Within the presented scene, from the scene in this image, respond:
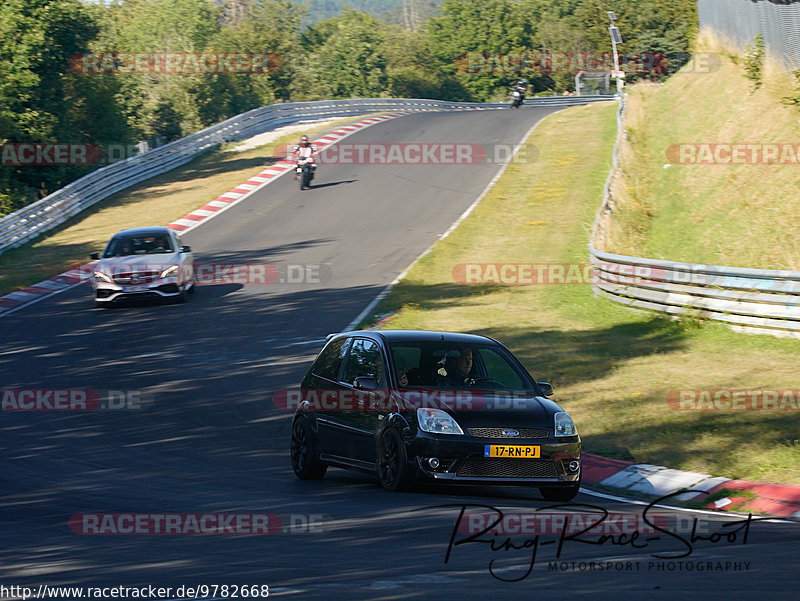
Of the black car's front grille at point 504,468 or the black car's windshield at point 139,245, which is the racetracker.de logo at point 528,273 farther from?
the black car's front grille at point 504,468

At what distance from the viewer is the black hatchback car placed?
8.95 meters

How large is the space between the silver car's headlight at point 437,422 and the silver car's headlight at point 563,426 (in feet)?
2.95

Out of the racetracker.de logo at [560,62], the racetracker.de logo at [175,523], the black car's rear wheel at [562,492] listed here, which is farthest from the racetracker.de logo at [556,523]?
the racetracker.de logo at [560,62]

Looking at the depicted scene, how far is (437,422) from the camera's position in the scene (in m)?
9.06

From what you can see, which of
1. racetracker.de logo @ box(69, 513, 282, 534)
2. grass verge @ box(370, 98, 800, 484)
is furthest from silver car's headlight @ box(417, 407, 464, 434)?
grass verge @ box(370, 98, 800, 484)

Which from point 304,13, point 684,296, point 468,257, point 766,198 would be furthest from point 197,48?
point 684,296

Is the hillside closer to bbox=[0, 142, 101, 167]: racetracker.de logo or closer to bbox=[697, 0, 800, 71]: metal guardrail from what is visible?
bbox=[697, 0, 800, 71]: metal guardrail

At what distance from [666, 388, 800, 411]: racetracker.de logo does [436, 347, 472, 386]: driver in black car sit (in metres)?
3.72

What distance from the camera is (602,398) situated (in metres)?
→ 13.5

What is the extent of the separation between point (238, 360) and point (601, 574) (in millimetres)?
11337

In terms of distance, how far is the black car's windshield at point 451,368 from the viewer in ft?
32.3

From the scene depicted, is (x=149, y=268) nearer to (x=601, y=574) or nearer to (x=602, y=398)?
(x=602, y=398)

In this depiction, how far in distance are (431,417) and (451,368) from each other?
960mm

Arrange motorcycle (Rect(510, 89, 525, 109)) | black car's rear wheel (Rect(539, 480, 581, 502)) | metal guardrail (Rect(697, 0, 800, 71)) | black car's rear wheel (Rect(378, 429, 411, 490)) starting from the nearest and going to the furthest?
black car's rear wheel (Rect(378, 429, 411, 490)), black car's rear wheel (Rect(539, 480, 581, 502)), metal guardrail (Rect(697, 0, 800, 71)), motorcycle (Rect(510, 89, 525, 109))
